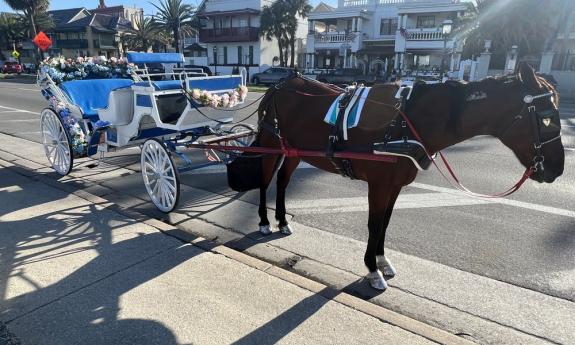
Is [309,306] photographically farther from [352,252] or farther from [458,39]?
[458,39]

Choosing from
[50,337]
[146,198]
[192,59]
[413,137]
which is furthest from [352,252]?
[192,59]

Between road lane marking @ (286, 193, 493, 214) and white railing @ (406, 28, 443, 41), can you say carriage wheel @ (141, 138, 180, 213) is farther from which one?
white railing @ (406, 28, 443, 41)

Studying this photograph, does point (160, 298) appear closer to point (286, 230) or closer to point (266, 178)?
point (286, 230)

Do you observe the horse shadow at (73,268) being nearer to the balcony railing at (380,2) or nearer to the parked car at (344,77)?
the parked car at (344,77)

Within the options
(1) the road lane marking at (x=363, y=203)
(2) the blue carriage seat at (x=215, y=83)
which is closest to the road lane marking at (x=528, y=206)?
(1) the road lane marking at (x=363, y=203)

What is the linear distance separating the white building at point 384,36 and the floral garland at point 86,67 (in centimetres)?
3118

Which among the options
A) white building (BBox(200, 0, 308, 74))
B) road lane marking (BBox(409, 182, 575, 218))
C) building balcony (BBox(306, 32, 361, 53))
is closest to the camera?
road lane marking (BBox(409, 182, 575, 218))

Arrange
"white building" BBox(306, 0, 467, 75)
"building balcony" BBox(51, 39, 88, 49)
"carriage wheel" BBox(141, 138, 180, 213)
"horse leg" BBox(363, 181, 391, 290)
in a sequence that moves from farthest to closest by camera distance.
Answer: "building balcony" BBox(51, 39, 88, 49), "white building" BBox(306, 0, 467, 75), "carriage wheel" BBox(141, 138, 180, 213), "horse leg" BBox(363, 181, 391, 290)

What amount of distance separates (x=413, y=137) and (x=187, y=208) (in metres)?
3.50

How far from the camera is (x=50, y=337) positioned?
2908 mm

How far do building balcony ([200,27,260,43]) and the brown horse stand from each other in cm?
4356

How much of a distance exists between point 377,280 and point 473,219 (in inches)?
89.3

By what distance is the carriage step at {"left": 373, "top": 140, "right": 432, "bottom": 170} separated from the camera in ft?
10.7

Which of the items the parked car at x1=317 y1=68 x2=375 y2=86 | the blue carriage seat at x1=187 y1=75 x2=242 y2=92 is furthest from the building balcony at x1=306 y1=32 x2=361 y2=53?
the blue carriage seat at x1=187 y1=75 x2=242 y2=92
